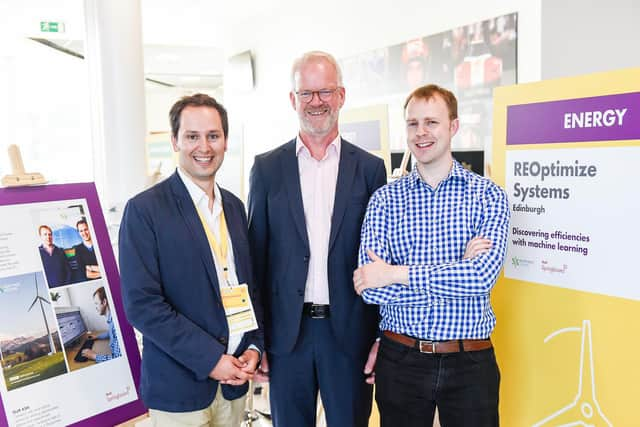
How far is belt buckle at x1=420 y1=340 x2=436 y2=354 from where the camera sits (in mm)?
1689

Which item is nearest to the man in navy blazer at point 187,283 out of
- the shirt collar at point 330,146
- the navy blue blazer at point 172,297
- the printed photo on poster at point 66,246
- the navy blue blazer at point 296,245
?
the navy blue blazer at point 172,297

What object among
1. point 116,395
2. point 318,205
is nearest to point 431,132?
point 318,205

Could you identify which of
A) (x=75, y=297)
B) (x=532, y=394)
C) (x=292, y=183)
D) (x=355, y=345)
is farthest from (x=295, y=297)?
(x=532, y=394)

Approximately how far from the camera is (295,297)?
1898 mm

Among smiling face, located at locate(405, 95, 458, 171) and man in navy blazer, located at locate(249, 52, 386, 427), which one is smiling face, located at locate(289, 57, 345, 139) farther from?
smiling face, located at locate(405, 95, 458, 171)

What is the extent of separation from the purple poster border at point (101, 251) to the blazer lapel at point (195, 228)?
0.71 metres

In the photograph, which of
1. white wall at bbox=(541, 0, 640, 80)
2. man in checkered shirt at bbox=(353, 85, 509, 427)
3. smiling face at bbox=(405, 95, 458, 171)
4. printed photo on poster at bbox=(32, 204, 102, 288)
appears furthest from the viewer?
white wall at bbox=(541, 0, 640, 80)

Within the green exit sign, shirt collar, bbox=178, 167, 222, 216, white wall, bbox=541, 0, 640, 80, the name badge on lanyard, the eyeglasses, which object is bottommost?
the name badge on lanyard

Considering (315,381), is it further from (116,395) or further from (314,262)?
(116,395)

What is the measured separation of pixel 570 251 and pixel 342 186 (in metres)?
0.86

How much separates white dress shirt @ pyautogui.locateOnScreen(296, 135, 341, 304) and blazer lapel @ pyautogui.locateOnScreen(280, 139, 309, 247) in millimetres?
28

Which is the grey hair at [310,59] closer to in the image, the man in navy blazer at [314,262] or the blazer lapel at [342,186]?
the man in navy blazer at [314,262]

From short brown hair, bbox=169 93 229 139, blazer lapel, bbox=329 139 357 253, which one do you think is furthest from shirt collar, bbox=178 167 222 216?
blazer lapel, bbox=329 139 357 253

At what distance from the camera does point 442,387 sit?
1.69m
